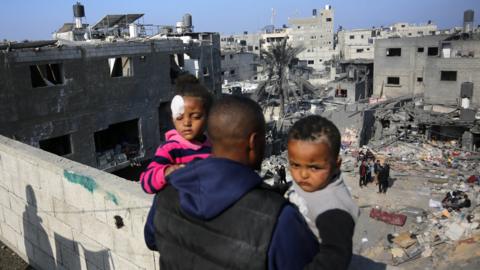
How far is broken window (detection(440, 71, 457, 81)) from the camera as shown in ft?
83.3

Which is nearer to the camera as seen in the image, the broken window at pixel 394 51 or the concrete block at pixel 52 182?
the concrete block at pixel 52 182

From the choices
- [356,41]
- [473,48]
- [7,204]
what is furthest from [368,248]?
[356,41]

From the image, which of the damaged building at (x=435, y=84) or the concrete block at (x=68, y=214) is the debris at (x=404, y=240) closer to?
the concrete block at (x=68, y=214)

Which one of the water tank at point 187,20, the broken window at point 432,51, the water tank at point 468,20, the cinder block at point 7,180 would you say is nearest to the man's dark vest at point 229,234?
the cinder block at point 7,180

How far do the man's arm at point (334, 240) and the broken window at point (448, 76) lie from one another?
89.0 ft

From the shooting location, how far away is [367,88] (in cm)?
A: 3600

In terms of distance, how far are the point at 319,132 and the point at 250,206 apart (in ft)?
1.71

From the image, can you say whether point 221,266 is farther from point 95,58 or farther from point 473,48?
point 473,48

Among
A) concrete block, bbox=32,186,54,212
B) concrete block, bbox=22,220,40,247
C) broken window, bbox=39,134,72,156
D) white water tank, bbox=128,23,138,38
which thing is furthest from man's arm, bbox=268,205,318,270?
white water tank, bbox=128,23,138,38

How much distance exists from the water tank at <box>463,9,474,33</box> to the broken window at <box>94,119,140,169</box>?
30.7m

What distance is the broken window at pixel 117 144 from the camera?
1723cm

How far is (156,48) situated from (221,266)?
17.7 metres

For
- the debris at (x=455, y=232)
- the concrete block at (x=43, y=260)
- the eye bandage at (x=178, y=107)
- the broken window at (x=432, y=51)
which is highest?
the broken window at (x=432, y=51)

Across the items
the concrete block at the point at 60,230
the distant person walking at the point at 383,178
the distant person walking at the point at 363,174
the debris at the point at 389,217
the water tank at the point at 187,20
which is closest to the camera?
the concrete block at the point at 60,230
